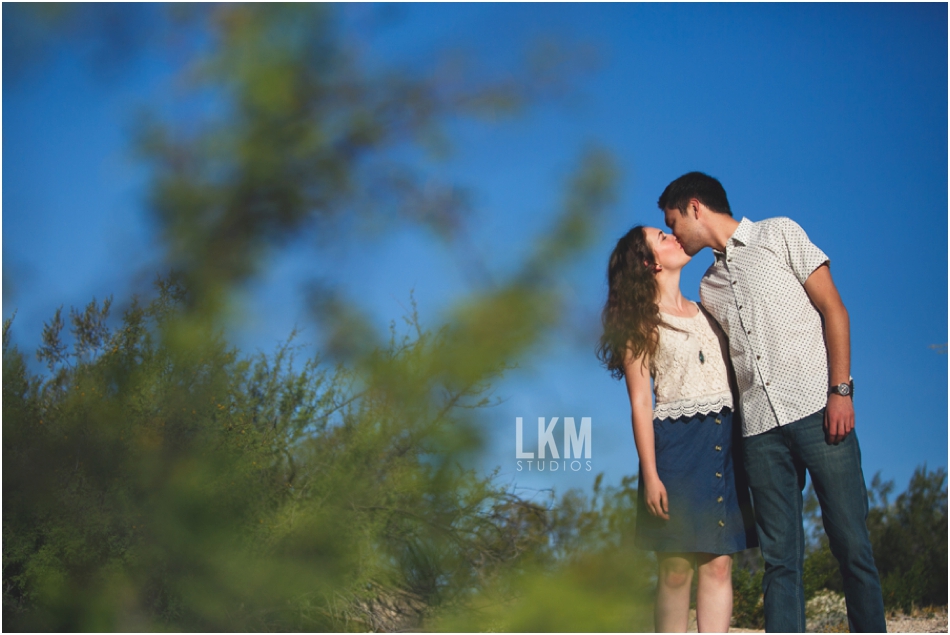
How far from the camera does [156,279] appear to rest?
217cm

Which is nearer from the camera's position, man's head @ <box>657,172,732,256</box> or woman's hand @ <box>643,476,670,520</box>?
woman's hand @ <box>643,476,670,520</box>

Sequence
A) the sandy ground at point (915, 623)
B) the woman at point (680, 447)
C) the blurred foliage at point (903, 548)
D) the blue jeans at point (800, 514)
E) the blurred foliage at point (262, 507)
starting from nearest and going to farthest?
the blue jeans at point (800, 514) < the woman at point (680, 447) < the blurred foliage at point (262, 507) < the sandy ground at point (915, 623) < the blurred foliage at point (903, 548)

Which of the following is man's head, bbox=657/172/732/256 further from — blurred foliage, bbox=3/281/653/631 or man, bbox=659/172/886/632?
blurred foliage, bbox=3/281/653/631

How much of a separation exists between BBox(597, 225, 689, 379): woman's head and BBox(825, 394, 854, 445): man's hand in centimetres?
33

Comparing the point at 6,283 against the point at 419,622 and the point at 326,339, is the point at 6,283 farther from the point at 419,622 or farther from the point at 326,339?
the point at 419,622

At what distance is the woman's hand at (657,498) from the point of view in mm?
1469

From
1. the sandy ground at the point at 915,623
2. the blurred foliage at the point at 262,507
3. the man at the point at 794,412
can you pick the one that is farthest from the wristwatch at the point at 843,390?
the sandy ground at the point at 915,623

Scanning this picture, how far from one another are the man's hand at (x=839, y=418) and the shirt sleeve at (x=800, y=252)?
9.0 inches

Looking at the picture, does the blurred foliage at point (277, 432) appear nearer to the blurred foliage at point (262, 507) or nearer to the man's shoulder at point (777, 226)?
the blurred foliage at point (262, 507)

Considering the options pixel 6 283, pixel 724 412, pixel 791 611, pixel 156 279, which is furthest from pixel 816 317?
pixel 6 283

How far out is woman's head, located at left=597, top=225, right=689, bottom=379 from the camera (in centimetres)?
154

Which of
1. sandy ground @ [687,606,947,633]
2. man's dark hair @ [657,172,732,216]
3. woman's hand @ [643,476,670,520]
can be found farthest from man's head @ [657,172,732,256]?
sandy ground @ [687,606,947,633]

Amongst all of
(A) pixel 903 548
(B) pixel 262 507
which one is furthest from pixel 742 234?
(A) pixel 903 548

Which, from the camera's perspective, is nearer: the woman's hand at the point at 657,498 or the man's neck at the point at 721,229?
the woman's hand at the point at 657,498
